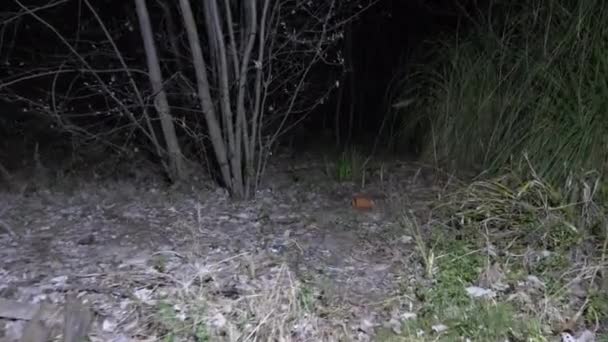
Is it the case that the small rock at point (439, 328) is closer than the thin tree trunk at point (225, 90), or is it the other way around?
the small rock at point (439, 328)

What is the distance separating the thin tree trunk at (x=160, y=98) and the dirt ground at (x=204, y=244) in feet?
0.61

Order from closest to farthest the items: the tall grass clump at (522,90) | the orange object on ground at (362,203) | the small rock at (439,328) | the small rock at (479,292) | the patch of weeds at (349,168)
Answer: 1. the small rock at (439,328)
2. the small rock at (479,292)
3. the tall grass clump at (522,90)
4. the orange object on ground at (362,203)
5. the patch of weeds at (349,168)

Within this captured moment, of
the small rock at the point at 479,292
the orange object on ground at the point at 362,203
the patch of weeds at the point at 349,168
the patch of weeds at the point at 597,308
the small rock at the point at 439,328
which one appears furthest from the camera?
the patch of weeds at the point at 349,168

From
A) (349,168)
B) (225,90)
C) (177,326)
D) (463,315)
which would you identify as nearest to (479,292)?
(463,315)

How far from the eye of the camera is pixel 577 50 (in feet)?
14.9

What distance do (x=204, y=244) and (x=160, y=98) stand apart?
1327 mm

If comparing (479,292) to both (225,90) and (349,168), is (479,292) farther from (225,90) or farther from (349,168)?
(225,90)

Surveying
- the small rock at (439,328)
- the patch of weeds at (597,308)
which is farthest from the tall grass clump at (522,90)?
the small rock at (439,328)

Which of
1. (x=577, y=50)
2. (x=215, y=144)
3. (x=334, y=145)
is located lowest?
(x=334, y=145)

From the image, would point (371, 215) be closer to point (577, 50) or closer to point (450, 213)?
point (450, 213)

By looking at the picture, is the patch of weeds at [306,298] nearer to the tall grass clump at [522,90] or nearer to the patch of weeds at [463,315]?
the patch of weeds at [463,315]

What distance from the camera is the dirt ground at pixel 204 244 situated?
336 centimetres

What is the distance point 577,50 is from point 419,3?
Answer: 198 cm

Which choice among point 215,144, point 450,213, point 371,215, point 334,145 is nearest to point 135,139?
point 215,144
